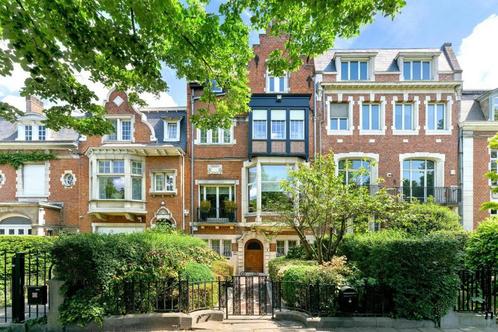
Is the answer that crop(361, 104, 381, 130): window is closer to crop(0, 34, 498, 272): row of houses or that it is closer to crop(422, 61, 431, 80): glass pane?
crop(0, 34, 498, 272): row of houses

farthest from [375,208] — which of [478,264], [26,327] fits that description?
[26,327]

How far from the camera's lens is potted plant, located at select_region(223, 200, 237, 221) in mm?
17844

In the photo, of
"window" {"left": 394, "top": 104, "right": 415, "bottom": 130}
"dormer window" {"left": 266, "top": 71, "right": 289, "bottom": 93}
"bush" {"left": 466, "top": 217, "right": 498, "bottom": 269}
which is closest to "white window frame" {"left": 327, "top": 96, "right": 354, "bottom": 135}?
"window" {"left": 394, "top": 104, "right": 415, "bottom": 130}

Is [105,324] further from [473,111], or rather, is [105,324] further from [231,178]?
[473,111]

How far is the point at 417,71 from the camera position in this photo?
18125mm

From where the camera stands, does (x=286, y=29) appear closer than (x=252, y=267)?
Yes

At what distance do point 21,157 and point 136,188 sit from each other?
7199 millimetres

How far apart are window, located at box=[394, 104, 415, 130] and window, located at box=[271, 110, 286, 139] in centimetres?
680

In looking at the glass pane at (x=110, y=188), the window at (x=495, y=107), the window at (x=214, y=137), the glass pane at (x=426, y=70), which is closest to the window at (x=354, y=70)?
the glass pane at (x=426, y=70)

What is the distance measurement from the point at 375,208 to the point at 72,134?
1823cm

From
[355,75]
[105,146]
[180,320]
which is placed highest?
[355,75]

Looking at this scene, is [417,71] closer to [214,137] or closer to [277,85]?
[277,85]

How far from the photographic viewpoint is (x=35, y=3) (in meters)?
5.66

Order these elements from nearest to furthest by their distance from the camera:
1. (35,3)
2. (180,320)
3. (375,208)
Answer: (35,3), (180,320), (375,208)
